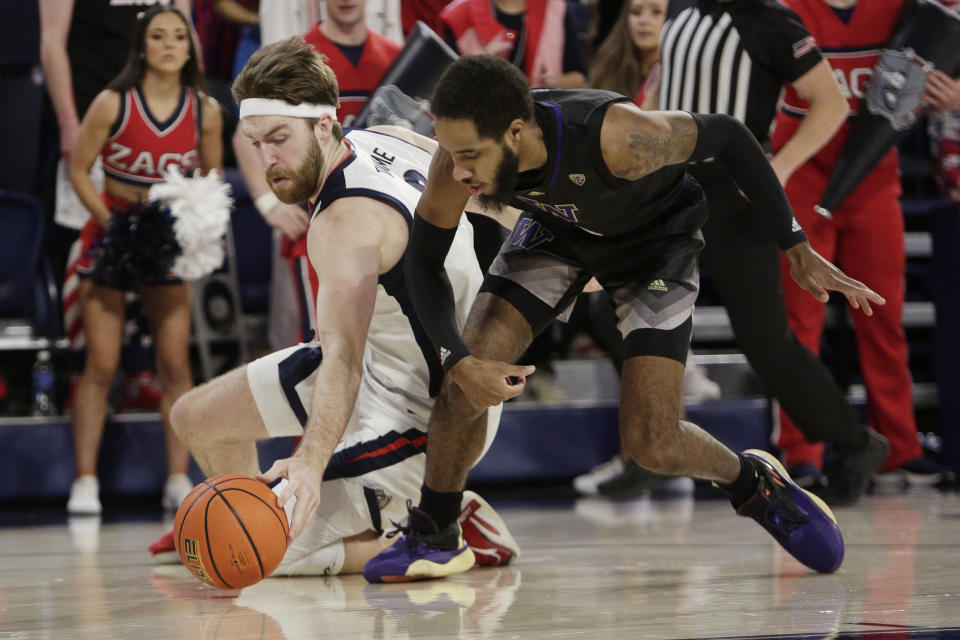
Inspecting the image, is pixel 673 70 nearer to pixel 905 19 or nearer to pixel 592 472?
pixel 905 19

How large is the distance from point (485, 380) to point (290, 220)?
246 cm

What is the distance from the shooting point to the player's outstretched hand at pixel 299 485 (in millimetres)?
2744

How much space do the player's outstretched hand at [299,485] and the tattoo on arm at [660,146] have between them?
1.03 metres

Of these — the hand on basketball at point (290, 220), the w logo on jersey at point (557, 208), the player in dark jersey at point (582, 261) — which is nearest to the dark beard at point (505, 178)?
the player in dark jersey at point (582, 261)

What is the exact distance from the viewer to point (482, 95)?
281cm

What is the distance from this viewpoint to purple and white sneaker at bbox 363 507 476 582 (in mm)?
3355

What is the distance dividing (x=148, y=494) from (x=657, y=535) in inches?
104

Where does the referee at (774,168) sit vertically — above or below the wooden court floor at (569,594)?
above

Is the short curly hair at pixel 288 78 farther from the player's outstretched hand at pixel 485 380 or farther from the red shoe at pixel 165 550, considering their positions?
the red shoe at pixel 165 550

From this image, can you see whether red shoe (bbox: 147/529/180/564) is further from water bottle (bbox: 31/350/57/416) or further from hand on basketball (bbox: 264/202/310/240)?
water bottle (bbox: 31/350/57/416)

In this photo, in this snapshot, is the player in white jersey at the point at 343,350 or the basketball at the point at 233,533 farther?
the player in white jersey at the point at 343,350

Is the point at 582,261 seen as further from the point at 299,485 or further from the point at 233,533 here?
the point at 233,533

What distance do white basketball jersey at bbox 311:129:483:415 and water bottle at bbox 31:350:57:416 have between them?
273 cm

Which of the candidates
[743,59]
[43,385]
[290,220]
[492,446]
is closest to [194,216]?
[290,220]
